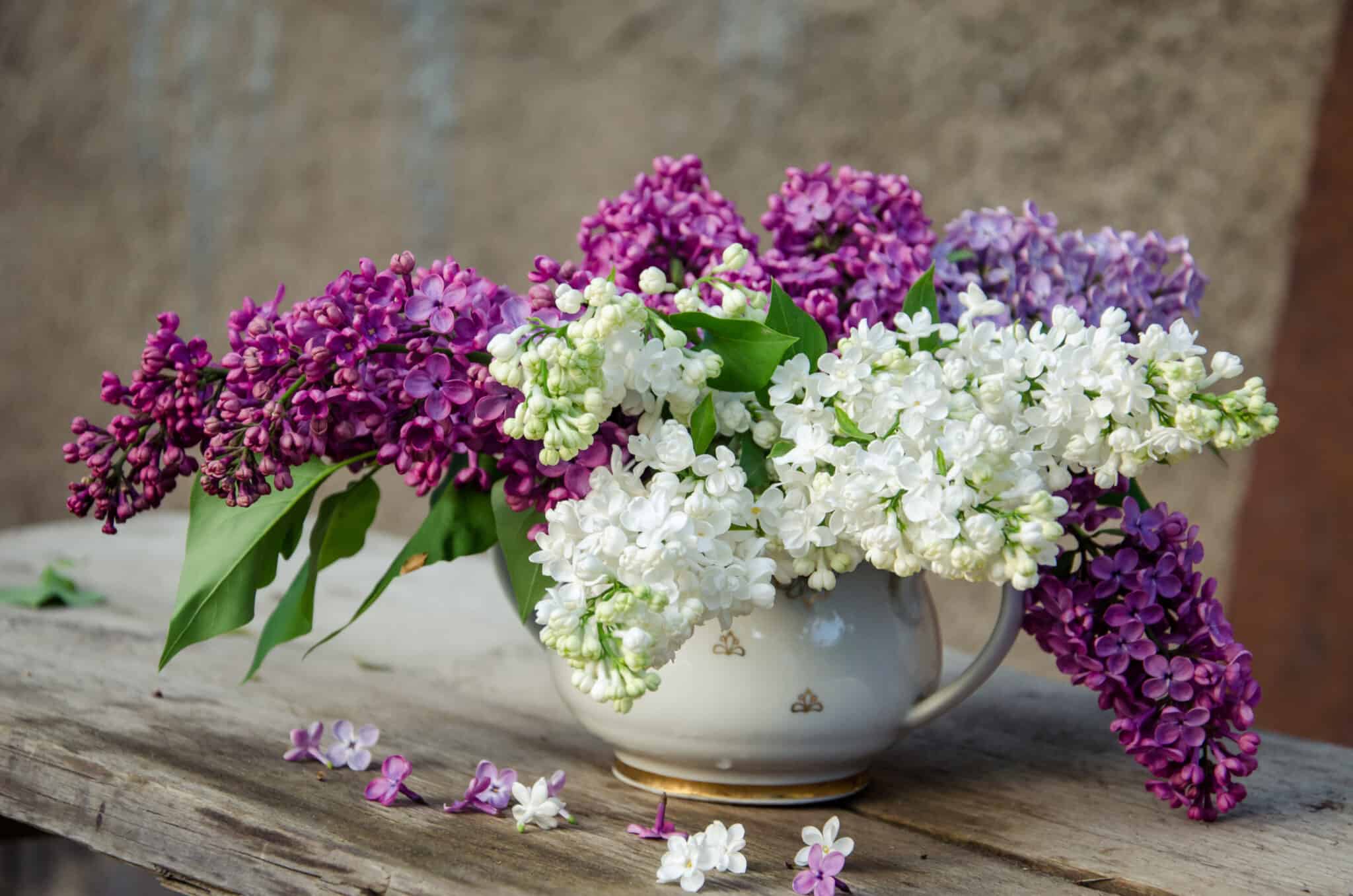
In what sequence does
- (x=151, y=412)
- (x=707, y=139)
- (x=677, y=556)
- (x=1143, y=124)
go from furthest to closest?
(x=707, y=139) → (x=1143, y=124) → (x=151, y=412) → (x=677, y=556)

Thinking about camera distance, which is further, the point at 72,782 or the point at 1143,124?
the point at 1143,124

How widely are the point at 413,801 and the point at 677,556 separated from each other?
0.24 m

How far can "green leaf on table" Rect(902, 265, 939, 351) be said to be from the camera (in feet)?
2.08

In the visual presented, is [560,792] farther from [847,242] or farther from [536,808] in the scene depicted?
[847,242]

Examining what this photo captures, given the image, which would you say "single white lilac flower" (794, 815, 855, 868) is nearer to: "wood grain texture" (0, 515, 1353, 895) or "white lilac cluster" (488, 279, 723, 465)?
"wood grain texture" (0, 515, 1353, 895)

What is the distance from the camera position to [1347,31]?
5.91 ft

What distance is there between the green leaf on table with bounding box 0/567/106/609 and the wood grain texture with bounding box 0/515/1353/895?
0.10 ft

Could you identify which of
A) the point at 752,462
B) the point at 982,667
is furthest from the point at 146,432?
the point at 982,667

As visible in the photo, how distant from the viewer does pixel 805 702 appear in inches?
25.4

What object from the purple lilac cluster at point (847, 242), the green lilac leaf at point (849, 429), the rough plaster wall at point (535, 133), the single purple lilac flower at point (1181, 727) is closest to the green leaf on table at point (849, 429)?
the green lilac leaf at point (849, 429)

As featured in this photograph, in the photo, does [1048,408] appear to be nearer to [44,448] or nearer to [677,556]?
[677,556]

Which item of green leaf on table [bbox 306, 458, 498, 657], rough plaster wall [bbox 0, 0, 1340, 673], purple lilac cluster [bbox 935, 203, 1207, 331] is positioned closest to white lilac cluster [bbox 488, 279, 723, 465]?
green leaf on table [bbox 306, 458, 498, 657]

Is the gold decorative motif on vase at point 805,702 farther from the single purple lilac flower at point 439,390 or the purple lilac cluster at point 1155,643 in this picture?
the single purple lilac flower at point 439,390

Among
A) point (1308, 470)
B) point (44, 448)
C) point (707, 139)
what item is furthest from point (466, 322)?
point (44, 448)
